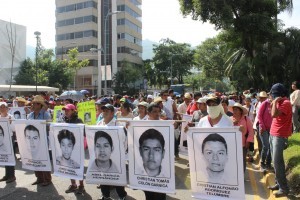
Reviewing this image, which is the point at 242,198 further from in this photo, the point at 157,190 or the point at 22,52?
the point at 22,52

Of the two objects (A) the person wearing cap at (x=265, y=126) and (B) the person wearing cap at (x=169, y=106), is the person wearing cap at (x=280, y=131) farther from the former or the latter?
(B) the person wearing cap at (x=169, y=106)

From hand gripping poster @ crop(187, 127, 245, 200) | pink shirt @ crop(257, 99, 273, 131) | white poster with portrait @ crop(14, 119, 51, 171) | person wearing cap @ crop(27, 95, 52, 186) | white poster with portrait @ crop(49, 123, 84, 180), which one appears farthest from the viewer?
pink shirt @ crop(257, 99, 273, 131)

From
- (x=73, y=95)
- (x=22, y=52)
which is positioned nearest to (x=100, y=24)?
(x=22, y=52)

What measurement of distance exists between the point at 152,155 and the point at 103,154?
0.91 metres

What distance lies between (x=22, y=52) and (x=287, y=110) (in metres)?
59.7

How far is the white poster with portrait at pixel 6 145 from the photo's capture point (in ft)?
23.2

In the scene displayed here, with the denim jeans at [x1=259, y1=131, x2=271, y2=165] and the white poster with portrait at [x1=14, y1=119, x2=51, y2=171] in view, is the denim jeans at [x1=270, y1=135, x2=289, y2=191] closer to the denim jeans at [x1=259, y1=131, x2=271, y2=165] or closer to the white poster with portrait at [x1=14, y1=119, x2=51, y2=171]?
the denim jeans at [x1=259, y1=131, x2=271, y2=165]

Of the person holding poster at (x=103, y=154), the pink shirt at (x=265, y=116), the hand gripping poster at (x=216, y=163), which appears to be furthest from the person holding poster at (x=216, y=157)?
the pink shirt at (x=265, y=116)

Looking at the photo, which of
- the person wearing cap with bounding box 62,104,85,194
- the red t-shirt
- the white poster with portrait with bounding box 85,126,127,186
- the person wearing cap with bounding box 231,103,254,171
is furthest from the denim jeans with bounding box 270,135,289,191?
the person wearing cap with bounding box 62,104,85,194

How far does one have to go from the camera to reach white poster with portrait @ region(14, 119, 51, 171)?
658cm

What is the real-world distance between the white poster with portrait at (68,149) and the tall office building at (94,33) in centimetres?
5889

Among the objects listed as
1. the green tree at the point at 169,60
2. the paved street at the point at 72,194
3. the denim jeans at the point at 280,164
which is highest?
the green tree at the point at 169,60

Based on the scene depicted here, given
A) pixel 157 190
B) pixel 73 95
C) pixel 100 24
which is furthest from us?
pixel 100 24

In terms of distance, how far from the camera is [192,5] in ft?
76.2
